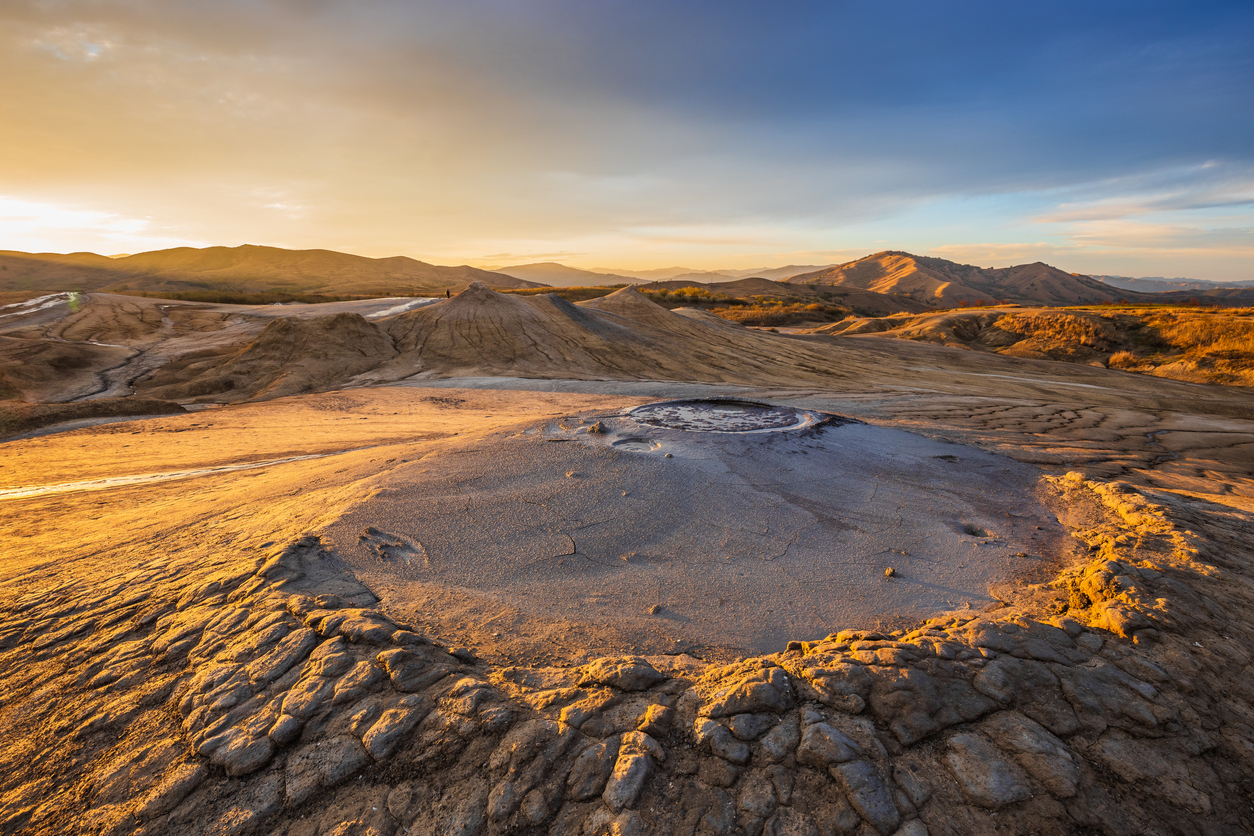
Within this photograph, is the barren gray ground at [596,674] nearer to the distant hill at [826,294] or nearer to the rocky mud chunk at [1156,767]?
the rocky mud chunk at [1156,767]

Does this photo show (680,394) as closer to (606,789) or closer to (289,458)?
(289,458)

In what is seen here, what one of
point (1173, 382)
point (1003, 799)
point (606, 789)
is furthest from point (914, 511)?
point (1173, 382)

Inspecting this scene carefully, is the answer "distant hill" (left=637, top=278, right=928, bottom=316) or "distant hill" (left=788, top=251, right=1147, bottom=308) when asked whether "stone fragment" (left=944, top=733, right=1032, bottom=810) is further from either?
"distant hill" (left=788, top=251, right=1147, bottom=308)

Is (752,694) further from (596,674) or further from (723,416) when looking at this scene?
(723,416)

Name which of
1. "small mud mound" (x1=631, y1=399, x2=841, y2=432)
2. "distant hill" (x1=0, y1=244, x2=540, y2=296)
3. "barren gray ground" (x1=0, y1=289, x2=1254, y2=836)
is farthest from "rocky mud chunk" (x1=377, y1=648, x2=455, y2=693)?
"distant hill" (x1=0, y1=244, x2=540, y2=296)

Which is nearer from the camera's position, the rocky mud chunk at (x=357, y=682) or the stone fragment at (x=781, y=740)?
the stone fragment at (x=781, y=740)

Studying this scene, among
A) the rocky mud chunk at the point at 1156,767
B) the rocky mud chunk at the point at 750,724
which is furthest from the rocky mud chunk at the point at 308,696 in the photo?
the rocky mud chunk at the point at 1156,767
